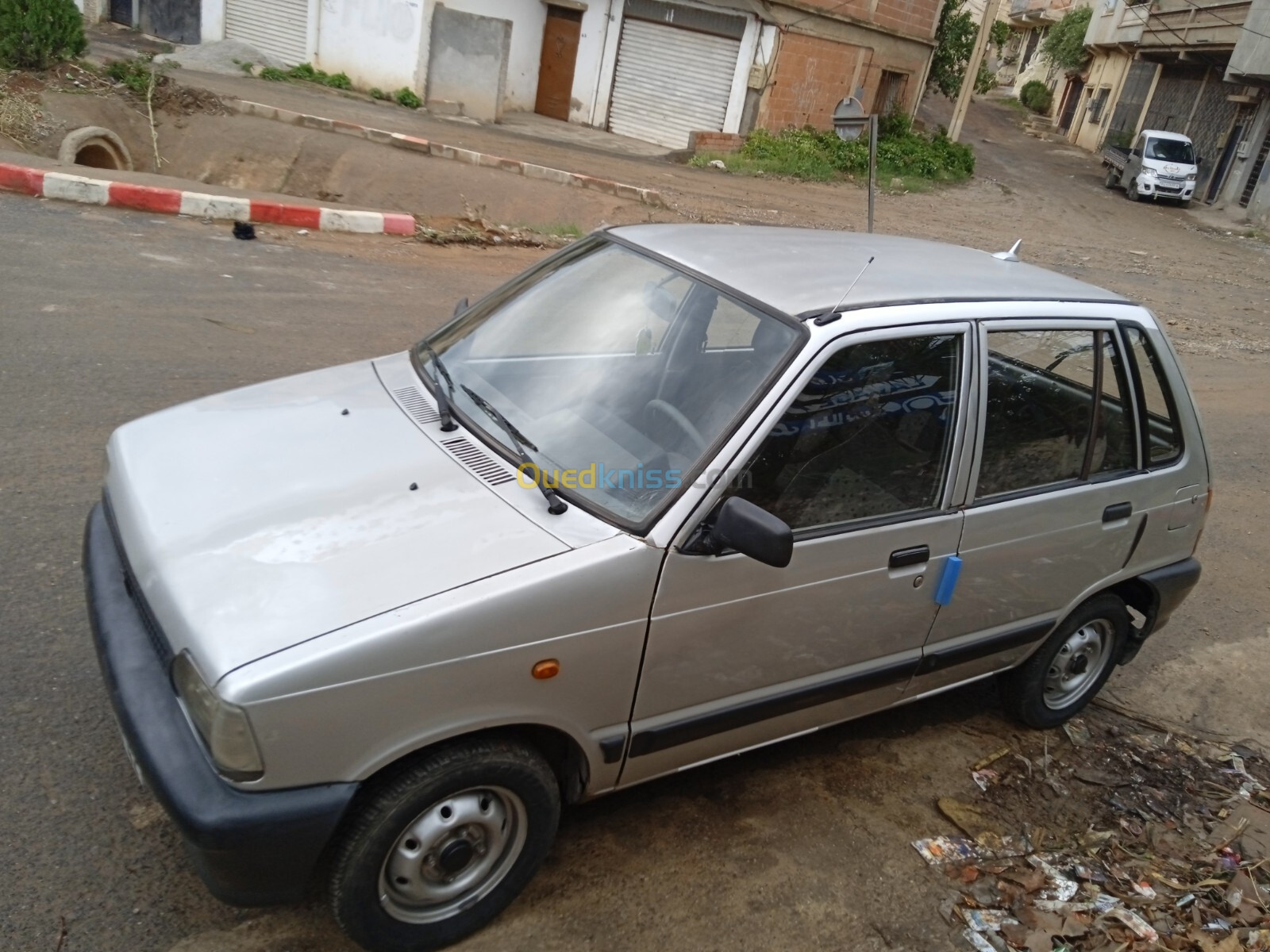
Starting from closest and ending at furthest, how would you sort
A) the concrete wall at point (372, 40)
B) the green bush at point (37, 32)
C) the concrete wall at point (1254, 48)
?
the green bush at point (37, 32)
the concrete wall at point (372, 40)
the concrete wall at point (1254, 48)

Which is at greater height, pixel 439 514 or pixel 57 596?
pixel 439 514

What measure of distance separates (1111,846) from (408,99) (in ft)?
66.7

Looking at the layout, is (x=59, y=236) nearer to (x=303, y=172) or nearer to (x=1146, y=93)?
(x=303, y=172)

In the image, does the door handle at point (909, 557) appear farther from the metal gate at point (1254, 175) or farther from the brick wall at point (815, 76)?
the metal gate at point (1254, 175)

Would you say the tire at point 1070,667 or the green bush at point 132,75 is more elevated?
the green bush at point 132,75

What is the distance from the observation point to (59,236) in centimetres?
825

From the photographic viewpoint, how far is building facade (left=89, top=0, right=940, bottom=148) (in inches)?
816

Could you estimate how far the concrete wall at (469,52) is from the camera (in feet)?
67.7

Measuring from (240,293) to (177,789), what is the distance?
623 cm

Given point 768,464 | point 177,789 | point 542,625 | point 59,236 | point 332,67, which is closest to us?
point 177,789

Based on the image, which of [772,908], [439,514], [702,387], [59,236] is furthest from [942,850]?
[59,236]

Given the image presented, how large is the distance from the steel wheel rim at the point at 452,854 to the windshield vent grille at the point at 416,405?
1.17 metres

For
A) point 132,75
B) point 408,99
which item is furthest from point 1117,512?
point 408,99

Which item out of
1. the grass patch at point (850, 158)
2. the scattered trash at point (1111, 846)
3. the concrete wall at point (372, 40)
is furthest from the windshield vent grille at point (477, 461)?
the concrete wall at point (372, 40)
